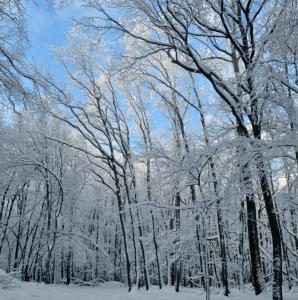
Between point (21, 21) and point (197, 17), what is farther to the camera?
point (197, 17)

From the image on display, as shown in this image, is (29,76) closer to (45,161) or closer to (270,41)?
(270,41)

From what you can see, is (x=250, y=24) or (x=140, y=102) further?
(x=140, y=102)

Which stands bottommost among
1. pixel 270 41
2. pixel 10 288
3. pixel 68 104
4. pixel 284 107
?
pixel 10 288

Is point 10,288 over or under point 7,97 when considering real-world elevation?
under

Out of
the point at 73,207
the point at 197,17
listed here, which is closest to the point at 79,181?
the point at 73,207

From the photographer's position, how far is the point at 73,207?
2850 cm

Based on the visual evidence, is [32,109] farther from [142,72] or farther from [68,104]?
[68,104]

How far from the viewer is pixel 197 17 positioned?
Result: 8.52 meters

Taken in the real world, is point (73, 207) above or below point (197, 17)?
below

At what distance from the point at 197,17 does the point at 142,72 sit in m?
5.11

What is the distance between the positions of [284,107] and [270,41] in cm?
133

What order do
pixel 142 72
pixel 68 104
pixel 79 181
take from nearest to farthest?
pixel 142 72 → pixel 68 104 → pixel 79 181

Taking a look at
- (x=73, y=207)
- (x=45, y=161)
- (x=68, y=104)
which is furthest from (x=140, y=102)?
(x=73, y=207)

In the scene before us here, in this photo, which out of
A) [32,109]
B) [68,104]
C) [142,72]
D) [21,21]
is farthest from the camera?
[68,104]
